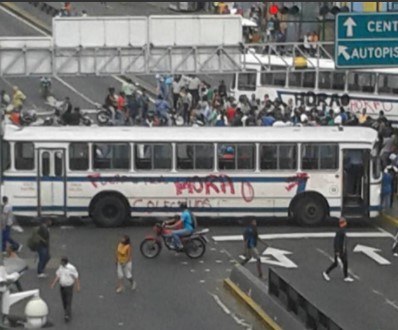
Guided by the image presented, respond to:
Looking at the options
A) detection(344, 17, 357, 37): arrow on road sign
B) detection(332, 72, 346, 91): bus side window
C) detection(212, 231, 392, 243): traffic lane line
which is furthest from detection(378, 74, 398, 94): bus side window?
detection(344, 17, 357, 37): arrow on road sign

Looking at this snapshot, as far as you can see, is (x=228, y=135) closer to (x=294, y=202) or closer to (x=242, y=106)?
(x=294, y=202)

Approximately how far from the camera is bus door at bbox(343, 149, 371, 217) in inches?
1242

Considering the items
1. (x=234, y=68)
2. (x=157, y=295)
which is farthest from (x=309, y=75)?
(x=157, y=295)

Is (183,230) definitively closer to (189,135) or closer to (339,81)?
(189,135)

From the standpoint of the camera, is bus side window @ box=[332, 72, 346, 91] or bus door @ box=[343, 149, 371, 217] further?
bus side window @ box=[332, 72, 346, 91]

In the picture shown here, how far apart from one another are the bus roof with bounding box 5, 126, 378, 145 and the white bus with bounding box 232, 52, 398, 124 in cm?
1107

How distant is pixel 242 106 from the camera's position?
43.0 meters

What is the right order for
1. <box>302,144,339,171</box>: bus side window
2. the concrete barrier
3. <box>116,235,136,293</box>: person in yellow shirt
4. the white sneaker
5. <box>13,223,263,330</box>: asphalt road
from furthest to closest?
<box>302,144,339,171</box>: bus side window < the white sneaker < <box>116,235,136,293</box>: person in yellow shirt < <box>13,223,263,330</box>: asphalt road < the concrete barrier

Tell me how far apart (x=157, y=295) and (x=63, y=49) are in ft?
40.6

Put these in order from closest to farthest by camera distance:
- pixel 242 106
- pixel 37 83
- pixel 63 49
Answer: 1. pixel 63 49
2. pixel 242 106
3. pixel 37 83

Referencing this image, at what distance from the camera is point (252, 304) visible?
23.9 meters

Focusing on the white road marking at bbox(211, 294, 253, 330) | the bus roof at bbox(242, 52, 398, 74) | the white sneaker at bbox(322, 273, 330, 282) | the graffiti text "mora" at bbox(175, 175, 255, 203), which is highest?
the bus roof at bbox(242, 52, 398, 74)

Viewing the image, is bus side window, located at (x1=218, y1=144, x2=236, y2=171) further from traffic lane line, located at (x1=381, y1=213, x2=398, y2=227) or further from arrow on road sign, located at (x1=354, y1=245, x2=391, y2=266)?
traffic lane line, located at (x1=381, y1=213, x2=398, y2=227)

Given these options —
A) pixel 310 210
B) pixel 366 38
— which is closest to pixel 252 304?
pixel 366 38
